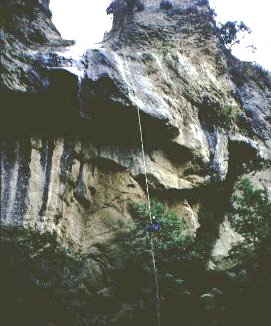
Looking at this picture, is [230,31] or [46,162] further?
[230,31]

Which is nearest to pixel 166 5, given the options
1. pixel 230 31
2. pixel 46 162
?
pixel 230 31

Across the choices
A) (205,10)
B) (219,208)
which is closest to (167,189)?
(219,208)

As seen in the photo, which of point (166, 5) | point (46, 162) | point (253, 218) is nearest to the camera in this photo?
point (253, 218)

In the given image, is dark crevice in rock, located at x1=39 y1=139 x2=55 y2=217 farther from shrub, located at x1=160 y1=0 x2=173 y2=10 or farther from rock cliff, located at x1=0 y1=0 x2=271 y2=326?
shrub, located at x1=160 y1=0 x2=173 y2=10

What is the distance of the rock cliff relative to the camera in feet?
39.5

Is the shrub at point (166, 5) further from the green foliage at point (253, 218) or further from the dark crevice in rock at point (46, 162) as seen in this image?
the green foliage at point (253, 218)

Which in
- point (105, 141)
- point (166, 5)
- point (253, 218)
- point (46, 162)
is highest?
point (166, 5)

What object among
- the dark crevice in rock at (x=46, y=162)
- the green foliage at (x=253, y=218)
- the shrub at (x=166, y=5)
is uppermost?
the shrub at (x=166, y=5)

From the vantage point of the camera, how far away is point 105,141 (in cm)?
1477

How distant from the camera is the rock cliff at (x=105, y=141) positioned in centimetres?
1205

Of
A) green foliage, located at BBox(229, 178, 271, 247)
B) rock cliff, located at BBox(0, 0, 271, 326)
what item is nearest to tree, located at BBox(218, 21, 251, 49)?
rock cliff, located at BBox(0, 0, 271, 326)

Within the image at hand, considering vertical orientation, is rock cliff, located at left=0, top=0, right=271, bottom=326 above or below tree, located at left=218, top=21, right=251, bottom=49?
below

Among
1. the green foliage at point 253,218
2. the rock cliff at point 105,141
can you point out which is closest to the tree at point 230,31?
the rock cliff at point 105,141

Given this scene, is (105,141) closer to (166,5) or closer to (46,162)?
(46,162)
